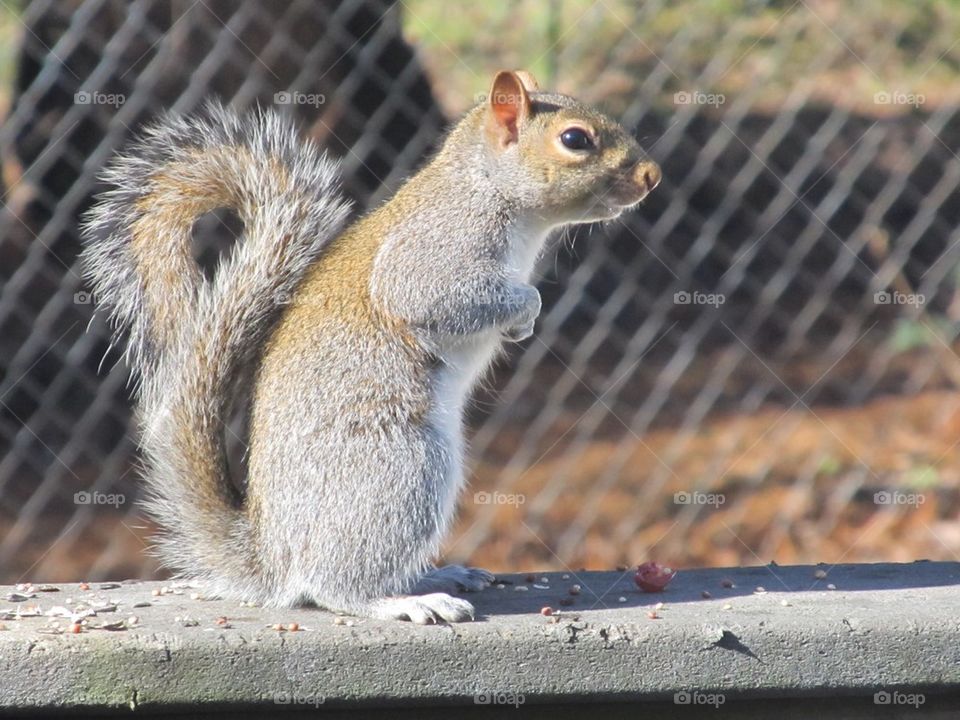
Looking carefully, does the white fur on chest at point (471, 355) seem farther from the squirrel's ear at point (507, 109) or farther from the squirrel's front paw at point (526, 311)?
the squirrel's ear at point (507, 109)

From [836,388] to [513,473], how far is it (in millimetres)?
1142

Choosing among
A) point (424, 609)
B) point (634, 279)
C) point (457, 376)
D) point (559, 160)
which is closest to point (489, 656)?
point (424, 609)

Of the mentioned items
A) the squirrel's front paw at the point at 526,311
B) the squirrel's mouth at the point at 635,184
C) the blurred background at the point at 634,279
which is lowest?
the blurred background at the point at 634,279

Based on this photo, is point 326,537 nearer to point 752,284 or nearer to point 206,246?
point 206,246

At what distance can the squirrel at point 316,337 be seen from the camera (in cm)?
174

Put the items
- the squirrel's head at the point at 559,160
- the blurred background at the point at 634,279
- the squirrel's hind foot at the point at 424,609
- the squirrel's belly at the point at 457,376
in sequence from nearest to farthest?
the squirrel's hind foot at the point at 424,609, the squirrel's belly at the point at 457,376, the squirrel's head at the point at 559,160, the blurred background at the point at 634,279

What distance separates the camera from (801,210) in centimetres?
438

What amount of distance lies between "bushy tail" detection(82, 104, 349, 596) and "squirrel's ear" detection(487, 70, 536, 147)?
10.0 inches

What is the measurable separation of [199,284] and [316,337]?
18 cm

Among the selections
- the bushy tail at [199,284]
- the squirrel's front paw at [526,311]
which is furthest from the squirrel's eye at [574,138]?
→ the bushy tail at [199,284]

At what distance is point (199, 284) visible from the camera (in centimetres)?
183

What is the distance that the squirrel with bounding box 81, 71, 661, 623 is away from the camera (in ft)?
5.72

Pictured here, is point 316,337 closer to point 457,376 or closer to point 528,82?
point 457,376

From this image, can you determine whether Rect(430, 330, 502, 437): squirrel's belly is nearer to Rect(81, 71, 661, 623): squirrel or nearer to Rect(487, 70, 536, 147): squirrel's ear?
Rect(81, 71, 661, 623): squirrel
